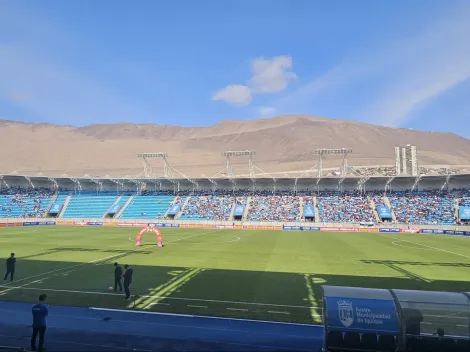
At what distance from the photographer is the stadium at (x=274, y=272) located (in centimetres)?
931

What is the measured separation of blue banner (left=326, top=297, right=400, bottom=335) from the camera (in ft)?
29.3

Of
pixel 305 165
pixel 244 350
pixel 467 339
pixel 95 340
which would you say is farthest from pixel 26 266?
pixel 305 165

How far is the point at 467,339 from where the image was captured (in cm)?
888

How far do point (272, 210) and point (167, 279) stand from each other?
53.4m

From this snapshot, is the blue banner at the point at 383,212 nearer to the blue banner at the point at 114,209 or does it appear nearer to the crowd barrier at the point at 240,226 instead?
the crowd barrier at the point at 240,226

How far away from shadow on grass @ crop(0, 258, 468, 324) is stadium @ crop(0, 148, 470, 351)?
0.07 meters

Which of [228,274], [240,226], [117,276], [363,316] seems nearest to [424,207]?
[240,226]

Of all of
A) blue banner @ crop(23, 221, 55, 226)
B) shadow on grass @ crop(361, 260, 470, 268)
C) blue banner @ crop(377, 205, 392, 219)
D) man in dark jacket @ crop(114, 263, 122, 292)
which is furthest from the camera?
blue banner @ crop(23, 221, 55, 226)

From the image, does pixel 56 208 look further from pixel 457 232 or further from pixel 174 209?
pixel 457 232

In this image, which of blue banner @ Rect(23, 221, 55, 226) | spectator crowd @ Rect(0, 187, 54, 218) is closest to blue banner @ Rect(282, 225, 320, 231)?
blue banner @ Rect(23, 221, 55, 226)

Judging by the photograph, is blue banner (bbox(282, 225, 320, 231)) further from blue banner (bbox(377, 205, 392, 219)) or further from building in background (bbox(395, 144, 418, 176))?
building in background (bbox(395, 144, 418, 176))

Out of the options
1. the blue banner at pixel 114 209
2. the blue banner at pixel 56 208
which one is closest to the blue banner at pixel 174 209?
the blue banner at pixel 114 209

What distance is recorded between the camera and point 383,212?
67000mm

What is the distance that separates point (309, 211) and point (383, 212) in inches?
555
